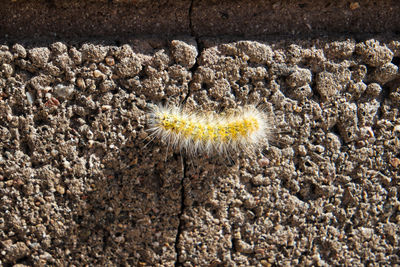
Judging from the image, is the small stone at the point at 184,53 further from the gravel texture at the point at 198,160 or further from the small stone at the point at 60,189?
the small stone at the point at 60,189

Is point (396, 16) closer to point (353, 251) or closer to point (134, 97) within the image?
point (353, 251)

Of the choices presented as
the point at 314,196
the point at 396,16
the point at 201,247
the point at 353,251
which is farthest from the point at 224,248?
the point at 396,16

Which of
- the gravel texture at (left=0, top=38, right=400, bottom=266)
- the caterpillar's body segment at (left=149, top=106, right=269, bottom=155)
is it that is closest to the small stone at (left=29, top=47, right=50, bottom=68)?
the gravel texture at (left=0, top=38, right=400, bottom=266)

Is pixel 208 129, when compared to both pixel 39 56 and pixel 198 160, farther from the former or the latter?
pixel 39 56

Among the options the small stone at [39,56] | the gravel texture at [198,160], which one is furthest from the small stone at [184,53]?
the small stone at [39,56]

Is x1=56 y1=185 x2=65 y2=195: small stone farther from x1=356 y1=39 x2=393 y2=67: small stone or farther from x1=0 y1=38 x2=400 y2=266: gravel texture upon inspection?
x1=356 y1=39 x2=393 y2=67: small stone

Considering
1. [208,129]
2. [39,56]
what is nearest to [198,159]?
[208,129]
